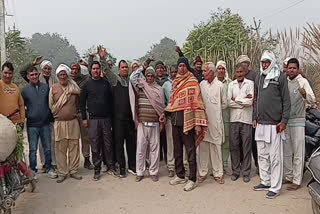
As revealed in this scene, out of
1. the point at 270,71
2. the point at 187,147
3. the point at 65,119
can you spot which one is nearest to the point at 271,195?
the point at 187,147

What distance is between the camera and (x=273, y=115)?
17.3 ft

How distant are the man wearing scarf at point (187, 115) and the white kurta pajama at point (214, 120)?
0.28m

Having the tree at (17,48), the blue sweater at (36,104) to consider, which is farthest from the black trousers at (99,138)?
the tree at (17,48)

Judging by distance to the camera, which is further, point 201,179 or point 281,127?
point 201,179

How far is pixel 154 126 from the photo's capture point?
6168 mm

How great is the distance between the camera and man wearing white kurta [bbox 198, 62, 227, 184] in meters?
5.95

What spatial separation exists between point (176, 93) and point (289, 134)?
1686 mm

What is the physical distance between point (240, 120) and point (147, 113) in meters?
1.40

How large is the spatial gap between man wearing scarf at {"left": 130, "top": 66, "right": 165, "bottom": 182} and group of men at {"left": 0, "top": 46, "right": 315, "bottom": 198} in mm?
15

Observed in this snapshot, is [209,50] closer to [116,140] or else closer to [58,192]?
[116,140]

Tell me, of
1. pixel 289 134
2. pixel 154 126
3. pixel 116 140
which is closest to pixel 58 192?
pixel 116 140

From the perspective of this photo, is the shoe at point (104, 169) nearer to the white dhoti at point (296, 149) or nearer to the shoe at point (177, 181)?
the shoe at point (177, 181)

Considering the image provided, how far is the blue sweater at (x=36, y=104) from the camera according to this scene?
6.13 meters

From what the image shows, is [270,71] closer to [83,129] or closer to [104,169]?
[104,169]
